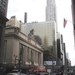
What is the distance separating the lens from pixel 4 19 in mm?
49281

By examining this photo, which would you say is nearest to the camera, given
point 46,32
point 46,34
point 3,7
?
point 3,7

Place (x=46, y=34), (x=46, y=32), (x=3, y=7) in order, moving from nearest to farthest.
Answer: (x=3, y=7) → (x=46, y=32) → (x=46, y=34)

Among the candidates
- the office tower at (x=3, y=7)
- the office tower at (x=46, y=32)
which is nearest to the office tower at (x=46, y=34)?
the office tower at (x=46, y=32)

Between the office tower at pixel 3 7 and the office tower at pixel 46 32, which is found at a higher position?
the office tower at pixel 46 32

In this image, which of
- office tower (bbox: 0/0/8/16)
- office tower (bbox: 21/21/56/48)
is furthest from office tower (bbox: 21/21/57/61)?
office tower (bbox: 0/0/8/16)

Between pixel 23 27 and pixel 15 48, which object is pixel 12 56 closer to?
pixel 15 48

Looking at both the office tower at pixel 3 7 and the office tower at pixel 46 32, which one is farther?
the office tower at pixel 46 32

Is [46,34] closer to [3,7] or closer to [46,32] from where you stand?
Answer: [46,32]

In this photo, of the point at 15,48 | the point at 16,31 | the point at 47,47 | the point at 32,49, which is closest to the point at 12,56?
the point at 15,48

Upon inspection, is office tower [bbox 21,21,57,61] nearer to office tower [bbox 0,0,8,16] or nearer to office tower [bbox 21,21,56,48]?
office tower [bbox 21,21,56,48]

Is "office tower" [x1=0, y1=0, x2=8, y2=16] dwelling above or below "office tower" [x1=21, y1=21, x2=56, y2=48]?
below

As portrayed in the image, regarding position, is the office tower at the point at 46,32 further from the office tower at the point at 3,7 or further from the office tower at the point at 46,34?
the office tower at the point at 3,7

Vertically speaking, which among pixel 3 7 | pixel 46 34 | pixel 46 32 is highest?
pixel 46 32

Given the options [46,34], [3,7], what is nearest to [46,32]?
[46,34]
